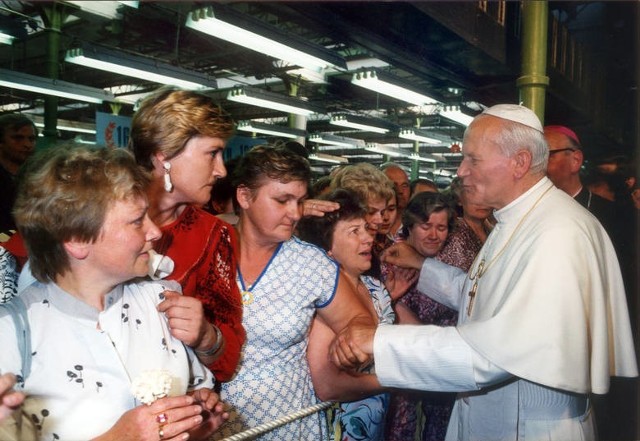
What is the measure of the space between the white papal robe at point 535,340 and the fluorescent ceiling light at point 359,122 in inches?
333

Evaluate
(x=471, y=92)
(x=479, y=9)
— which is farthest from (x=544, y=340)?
(x=471, y=92)

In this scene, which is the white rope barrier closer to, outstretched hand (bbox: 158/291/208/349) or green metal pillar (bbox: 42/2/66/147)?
outstretched hand (bbox: 158/291/208/349)

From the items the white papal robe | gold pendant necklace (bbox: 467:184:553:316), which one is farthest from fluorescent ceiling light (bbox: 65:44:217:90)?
the white papal robe

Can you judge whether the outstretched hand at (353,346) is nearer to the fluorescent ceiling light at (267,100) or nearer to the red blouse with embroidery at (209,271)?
the red blouse with embroidery at (209,271)

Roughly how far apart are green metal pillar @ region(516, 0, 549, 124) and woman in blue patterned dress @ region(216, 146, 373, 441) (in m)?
1.80

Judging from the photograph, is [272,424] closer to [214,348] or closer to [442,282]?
[214,348]

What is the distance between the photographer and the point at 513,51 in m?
6.60

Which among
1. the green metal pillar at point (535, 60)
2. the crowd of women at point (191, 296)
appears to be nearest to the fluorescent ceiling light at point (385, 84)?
the green metal pillar at point (535, 60)

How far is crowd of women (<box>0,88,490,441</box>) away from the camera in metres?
1.33

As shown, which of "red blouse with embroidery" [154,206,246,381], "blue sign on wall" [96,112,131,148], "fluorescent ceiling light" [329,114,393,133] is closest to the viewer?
"red blouse with embroidery" [154,206,246,381]

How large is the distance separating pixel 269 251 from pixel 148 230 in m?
0.78

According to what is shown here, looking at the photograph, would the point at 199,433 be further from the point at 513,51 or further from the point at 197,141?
the point at 513,51

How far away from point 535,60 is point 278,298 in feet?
7.90

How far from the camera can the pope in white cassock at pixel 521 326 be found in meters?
1.89
